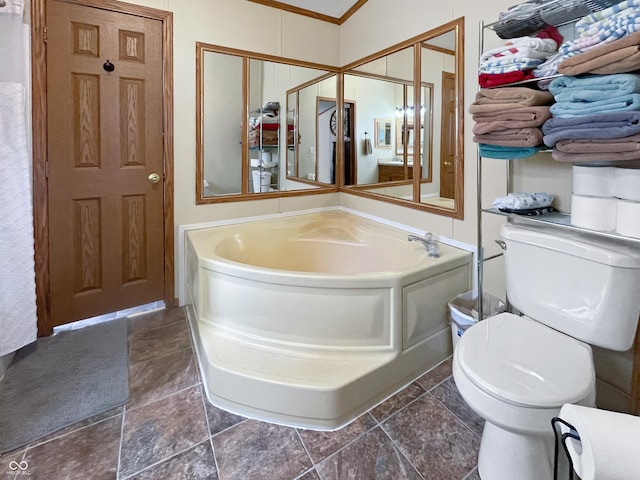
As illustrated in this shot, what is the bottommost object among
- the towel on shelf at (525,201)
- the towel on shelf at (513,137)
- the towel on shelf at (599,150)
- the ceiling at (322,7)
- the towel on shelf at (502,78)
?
the towel on shelf at (525,201)

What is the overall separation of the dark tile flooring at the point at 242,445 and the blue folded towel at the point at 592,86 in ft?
4.55

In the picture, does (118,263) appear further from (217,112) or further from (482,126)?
(482,126)

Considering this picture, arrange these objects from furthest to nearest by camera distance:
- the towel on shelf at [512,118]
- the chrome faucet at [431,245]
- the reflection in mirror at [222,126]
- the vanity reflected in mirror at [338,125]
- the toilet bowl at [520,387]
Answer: the reflection in mirror at [222,126] → the vanity reflected in mirror at [338,125] → the chrome faucet at [431,245] → the towel on shelf at [512,118] → the toilet bowl at [520,387]

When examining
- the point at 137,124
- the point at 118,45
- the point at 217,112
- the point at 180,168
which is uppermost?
the point at 118,45

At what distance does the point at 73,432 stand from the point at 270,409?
829 millimetres

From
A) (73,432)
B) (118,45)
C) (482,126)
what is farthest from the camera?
(118,45)

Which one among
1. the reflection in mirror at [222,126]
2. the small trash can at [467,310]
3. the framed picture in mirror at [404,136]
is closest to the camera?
the small trash can at [467,310]

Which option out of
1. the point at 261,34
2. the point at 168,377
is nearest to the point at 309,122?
the point at 261,34

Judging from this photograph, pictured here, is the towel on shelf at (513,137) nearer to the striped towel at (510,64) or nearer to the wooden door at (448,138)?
the striped towel at (510,64)

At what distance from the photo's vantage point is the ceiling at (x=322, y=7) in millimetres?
2938

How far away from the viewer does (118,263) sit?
254cm

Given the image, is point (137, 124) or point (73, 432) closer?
point (73, 432)

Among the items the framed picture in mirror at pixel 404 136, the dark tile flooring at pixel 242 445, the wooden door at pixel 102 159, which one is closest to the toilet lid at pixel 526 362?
the dark tile flooring at pixel 242 445

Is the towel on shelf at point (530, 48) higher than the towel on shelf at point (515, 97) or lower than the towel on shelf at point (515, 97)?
higher
